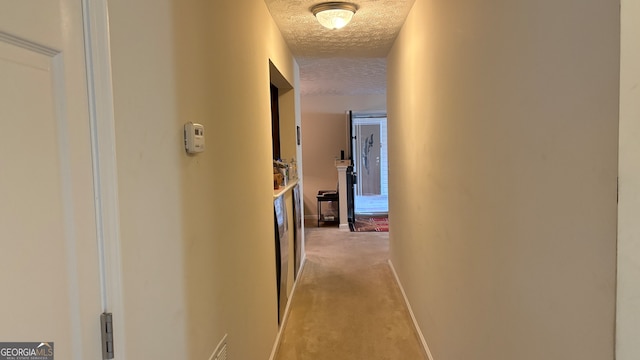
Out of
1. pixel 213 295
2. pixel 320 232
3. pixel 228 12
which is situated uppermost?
pixel 228 12

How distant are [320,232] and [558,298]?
5.57m

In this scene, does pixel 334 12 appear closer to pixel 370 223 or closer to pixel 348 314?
pixel 348 314

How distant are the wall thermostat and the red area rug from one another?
539cm

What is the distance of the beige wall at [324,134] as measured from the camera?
24.1 feet

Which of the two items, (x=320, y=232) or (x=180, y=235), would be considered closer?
(x=180, y=235)

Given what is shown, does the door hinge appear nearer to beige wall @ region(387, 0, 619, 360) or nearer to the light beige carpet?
beige wall @ region(387, 0, 619, 360)

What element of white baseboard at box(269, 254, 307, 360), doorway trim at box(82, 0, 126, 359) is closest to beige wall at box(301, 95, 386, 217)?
white baseboard at box(269, 254, 307, 360)

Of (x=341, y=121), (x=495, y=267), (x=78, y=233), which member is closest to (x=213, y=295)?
(x=78, y=233)

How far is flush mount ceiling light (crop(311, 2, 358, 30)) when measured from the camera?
2.60m

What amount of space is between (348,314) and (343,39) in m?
2.29

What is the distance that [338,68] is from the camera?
486 centimetres

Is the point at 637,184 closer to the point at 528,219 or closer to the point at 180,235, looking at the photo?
the point at 528,219

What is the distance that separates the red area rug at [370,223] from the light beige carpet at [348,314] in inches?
52.9

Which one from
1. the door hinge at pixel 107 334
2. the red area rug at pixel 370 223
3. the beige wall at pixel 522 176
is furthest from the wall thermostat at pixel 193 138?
the red area rug at pixel 370 223
